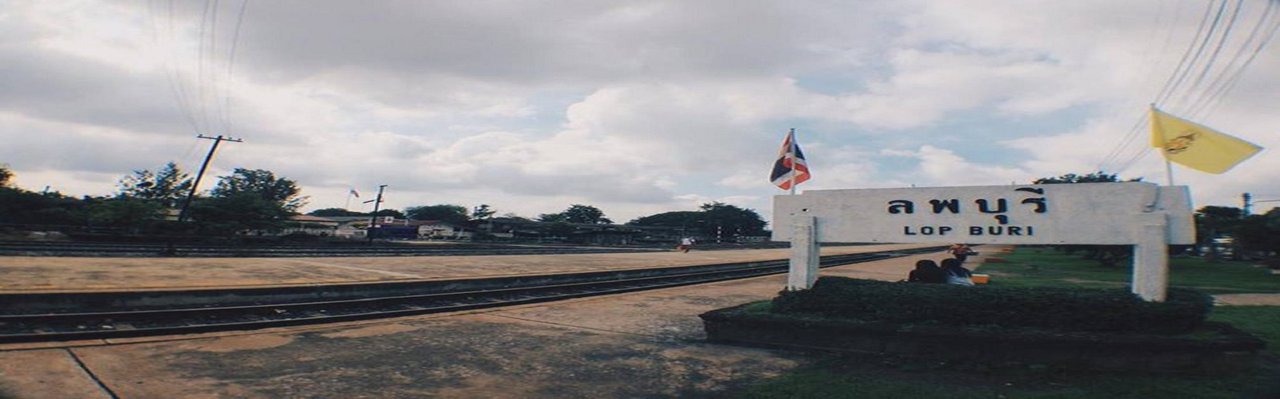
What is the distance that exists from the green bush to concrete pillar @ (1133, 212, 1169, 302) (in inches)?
7.0

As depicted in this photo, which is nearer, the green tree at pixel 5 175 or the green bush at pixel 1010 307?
the green bush at pixel 1010 307

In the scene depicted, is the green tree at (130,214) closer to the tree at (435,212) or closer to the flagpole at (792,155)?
the flagpole at (792,155)

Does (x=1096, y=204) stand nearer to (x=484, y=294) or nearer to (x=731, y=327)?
(x=731, y=327)

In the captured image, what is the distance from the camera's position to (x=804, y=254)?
8133 millimetres

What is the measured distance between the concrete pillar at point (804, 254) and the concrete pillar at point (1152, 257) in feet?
11.8

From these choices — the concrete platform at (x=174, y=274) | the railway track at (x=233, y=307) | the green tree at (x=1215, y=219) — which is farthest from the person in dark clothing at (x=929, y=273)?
the green tree at (x=1215, y=219)

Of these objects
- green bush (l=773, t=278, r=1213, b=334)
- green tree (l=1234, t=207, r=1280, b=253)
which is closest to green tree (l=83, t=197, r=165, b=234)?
green bush (l=773, t=278, r=1213, b=334)

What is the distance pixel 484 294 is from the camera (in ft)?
45.3

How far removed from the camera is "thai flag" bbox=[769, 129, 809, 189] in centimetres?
957

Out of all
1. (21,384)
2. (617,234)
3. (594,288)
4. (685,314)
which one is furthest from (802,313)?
(617,234)

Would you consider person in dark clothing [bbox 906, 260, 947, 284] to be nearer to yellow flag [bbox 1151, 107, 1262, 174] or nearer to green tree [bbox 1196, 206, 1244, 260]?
yellow flag [bbox 1151, 107, 1262, 174]

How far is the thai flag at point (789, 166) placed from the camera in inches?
377

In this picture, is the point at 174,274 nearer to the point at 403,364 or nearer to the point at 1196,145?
the point at 403,364

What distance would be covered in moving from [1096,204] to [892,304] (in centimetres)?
269
